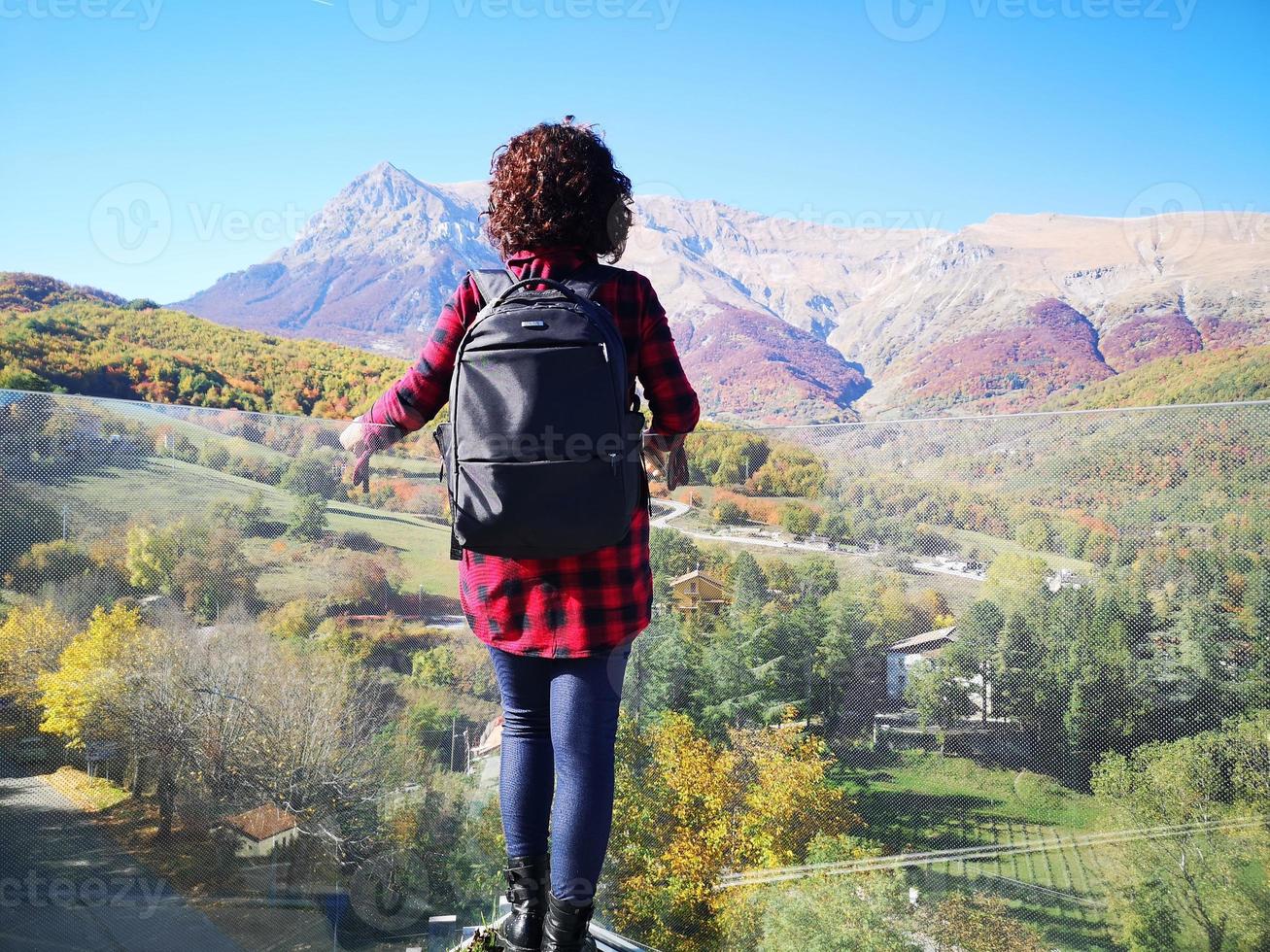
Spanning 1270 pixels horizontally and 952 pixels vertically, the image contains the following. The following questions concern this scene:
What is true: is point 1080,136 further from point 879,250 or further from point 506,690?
point 506,690

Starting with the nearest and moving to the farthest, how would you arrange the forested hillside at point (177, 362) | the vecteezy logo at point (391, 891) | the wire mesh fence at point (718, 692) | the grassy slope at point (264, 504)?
the wire mesh fence at point (718, 692), the grassy slope at point (264, 504), the vecteezy logo at point (391, 891), the forested hillside at point (177, 362)

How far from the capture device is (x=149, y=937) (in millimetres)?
1519

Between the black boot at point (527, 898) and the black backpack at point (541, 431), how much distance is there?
0.46 m

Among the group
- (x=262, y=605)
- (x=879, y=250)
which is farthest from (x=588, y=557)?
(x=879, y=250)

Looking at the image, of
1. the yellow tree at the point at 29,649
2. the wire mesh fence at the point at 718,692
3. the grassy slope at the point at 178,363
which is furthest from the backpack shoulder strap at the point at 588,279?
the grassy slope at the point at 178,363

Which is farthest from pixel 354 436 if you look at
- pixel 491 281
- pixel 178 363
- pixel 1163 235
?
pixel 1163 235

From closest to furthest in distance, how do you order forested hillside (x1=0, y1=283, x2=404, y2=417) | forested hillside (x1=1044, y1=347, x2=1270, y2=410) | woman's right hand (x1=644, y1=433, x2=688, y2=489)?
woman's right hand (x1=644, y1=433, x2=688, y2=489) < forested hillside (x1=1044, y1=347, x2=1270, y2=410) < forested hillside (x1=0, y1=283, x2=404, y2=417)

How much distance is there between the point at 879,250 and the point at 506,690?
411ft

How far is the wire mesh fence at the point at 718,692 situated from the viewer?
1.45 meters

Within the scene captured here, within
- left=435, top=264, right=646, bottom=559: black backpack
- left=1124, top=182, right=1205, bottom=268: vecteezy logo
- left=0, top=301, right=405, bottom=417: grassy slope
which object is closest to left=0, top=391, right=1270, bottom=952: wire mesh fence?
left=435, top=264, right=646, bottom=559: black backpack

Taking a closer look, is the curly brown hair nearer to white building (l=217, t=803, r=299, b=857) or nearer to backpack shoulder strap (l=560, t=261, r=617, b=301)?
backpack shoulder strap (l=560, t=261, r=617, b=301)

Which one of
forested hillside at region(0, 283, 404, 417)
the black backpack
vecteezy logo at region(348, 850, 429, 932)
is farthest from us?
forested hillside at region(0, 283, 404, 417)

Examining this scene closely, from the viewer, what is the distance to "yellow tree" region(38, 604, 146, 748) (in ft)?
4.99

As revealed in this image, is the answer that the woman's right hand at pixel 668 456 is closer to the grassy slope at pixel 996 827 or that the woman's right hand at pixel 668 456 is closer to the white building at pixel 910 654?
the white building at pixel 910 654
